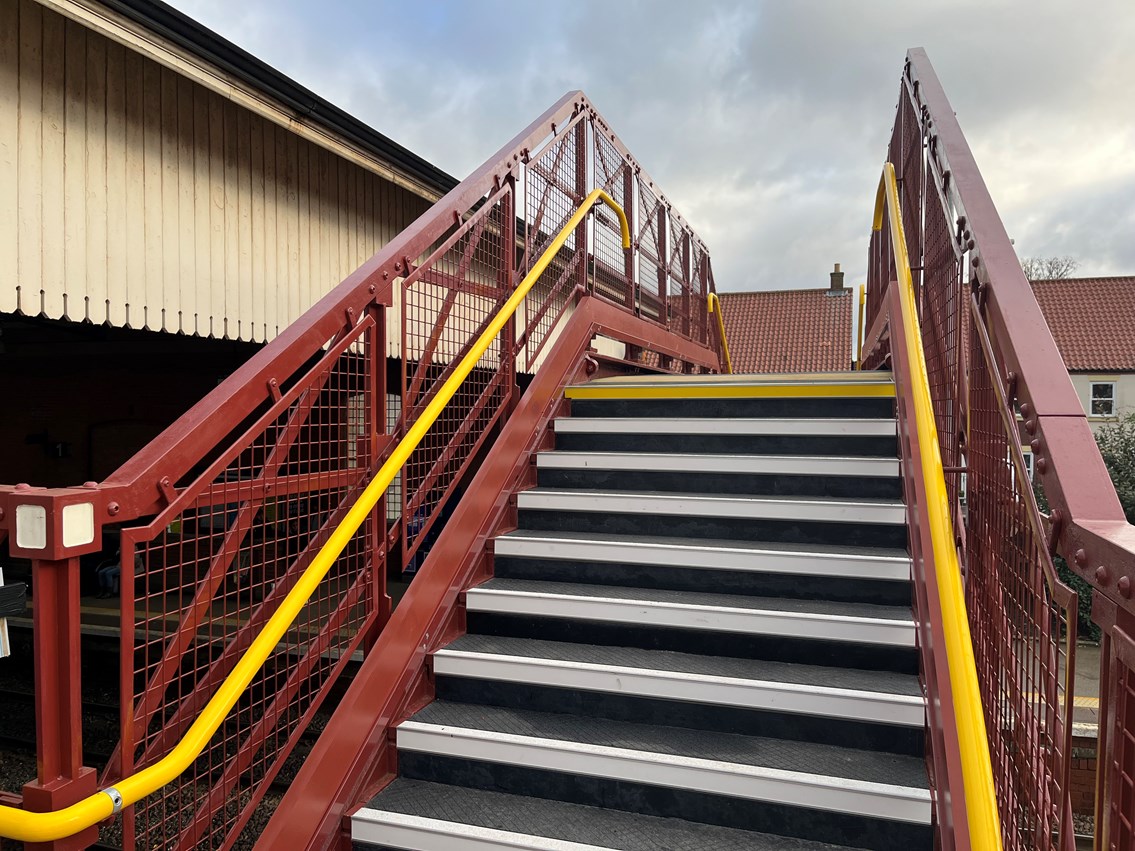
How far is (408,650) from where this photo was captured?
8.06 feet

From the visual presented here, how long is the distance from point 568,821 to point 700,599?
0.89 metres

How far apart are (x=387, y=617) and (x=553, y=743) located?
2.23 feet

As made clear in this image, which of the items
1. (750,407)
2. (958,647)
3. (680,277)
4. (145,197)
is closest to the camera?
(958,647)

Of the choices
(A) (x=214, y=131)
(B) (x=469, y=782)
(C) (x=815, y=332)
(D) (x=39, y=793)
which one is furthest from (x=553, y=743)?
(C) (x=815, y=332)

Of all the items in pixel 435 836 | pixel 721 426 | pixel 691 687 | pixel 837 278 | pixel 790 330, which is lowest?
pixel 435 836

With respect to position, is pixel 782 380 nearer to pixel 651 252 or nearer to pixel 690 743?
pixel 690 743

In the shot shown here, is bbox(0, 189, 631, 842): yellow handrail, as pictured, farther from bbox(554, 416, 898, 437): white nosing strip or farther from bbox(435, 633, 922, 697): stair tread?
bbox(554, 416, 898, 437): white nosing strip

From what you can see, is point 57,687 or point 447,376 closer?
point 57,687

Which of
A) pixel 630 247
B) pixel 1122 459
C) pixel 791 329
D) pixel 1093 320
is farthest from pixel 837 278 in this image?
pixel 630 247

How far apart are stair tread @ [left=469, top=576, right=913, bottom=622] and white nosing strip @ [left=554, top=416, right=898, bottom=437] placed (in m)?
0.88

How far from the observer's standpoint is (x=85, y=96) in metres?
3.74

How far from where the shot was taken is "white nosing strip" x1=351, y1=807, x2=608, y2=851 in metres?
1.93

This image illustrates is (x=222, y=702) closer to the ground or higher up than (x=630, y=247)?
closer to the ground

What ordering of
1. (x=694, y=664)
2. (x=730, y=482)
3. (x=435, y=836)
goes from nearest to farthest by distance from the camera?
(x=435, y=836)
(x=694, y=664)
(x=730, y=482)
